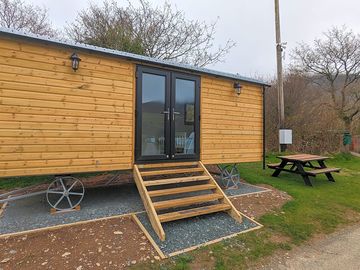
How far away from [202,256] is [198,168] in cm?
223

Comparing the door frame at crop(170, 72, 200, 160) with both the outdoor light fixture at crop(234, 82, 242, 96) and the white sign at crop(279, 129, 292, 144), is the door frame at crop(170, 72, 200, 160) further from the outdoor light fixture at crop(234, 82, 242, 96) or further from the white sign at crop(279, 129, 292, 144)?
the white sign at crop(279, 129, 292, 144)

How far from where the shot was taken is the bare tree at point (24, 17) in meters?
9.88

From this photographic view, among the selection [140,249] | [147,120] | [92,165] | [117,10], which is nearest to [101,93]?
[147,120]

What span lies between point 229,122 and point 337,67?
12.6 metres

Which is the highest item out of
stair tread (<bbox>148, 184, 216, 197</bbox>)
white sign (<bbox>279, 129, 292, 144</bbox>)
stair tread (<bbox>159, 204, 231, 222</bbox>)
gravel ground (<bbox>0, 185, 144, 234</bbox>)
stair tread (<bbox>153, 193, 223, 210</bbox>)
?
white sign (<bbox>279, 129, 292, 144</bbox>)

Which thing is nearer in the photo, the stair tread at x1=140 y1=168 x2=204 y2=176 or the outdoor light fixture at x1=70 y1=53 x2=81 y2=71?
the outdoor light fixture at x1=70 y1=53 x2=81 y2=71

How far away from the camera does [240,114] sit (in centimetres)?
584

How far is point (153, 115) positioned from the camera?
457cm

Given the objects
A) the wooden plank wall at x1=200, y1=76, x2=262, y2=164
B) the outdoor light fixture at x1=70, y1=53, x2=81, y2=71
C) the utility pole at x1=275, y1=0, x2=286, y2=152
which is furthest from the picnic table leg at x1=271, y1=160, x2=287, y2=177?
the outdoor light fixture at x1=70, y1=53, x2=81, y2=71

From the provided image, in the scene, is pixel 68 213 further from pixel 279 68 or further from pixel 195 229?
pixel 279 68

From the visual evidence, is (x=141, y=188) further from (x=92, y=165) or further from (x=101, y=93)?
(x=101, y=93)

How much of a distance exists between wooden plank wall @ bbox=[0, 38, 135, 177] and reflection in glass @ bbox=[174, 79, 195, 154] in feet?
3.22

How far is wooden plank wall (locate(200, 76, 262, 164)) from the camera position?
17.3 feet

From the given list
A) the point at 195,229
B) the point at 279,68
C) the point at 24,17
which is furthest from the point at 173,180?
the point at 24,17
